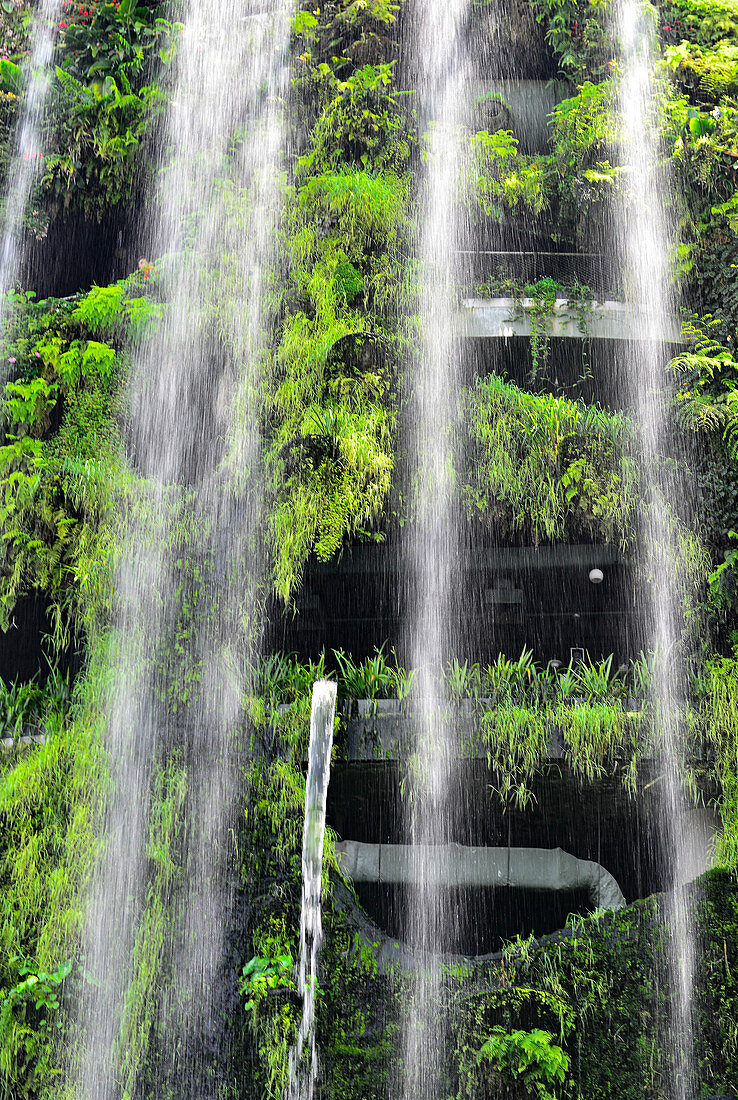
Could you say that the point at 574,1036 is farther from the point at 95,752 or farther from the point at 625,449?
the point at 625,449

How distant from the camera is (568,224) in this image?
1070 cm

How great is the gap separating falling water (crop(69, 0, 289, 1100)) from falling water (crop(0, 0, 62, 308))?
173cm

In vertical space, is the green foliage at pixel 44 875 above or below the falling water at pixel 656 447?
below

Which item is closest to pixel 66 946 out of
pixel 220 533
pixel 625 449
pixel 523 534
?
pixel 220 533

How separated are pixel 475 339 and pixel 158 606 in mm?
4770

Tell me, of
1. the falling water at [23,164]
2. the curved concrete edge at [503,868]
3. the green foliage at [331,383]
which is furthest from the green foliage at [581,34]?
the curved concrete edge at [503,868]

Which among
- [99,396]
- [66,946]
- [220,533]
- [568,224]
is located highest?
[568,224]

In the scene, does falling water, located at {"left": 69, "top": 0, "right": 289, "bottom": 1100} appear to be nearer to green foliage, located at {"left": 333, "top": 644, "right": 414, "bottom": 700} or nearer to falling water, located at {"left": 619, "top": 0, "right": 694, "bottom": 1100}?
green foliage, located at {"left": 333, "top": 644, "right": 414, "bottom": 700}

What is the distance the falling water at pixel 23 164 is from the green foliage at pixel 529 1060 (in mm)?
9777

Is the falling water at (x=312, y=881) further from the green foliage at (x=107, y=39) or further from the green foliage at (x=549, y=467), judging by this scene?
the green foliage at (x=107, y=39)

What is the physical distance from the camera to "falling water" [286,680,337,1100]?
6.39 metres

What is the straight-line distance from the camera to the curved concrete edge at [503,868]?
951cm

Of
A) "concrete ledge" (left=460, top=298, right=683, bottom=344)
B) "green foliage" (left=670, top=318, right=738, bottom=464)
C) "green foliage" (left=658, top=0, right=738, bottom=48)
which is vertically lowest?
"green foliage" (left=670, top=318, right=738, bottom=464)

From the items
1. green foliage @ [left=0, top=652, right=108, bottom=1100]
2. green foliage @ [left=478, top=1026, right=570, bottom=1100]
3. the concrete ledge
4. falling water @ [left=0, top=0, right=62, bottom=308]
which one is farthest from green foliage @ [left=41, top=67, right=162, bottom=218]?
green foliage @ [left=478, top=1026, right=570, bottom=1100]
